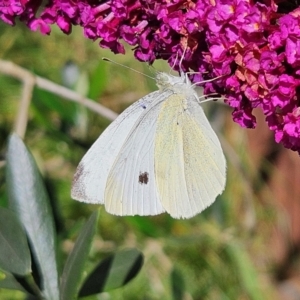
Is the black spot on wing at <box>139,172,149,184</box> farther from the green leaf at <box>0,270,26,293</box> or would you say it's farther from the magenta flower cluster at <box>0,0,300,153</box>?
the green leaf at <box>0,270,26,293</box>

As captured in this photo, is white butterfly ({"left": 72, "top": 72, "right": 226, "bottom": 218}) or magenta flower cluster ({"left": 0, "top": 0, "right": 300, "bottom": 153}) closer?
magenta flower cluster ({"left": 0, "top": 0, "right": 300, "bottom": 153})

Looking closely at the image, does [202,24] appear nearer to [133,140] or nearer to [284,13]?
[284,13]

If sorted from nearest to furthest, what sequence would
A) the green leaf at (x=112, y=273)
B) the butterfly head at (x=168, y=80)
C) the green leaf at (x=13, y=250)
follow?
the green leaf at (x=13, y=250) < the green leaf at (x=112, y=273) < the butterfly head at (x=168, y=80)

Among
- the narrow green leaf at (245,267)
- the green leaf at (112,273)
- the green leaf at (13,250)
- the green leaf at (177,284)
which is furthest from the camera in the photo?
the narrow green leaf at (245,267)

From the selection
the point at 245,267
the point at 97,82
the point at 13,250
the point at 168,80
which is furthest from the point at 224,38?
the point at 245,267

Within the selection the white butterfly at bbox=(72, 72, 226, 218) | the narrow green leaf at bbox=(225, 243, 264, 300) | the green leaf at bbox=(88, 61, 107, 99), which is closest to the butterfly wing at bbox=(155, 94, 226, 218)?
the white butterfly at bbox=(72, 72, 226, 218)

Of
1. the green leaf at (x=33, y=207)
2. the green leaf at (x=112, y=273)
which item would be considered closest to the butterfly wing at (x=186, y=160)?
the green leaf at (x=112, y=273)

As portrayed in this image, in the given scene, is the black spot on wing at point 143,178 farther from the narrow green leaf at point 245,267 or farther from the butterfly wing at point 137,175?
the narrow green leaf at point 245,267
